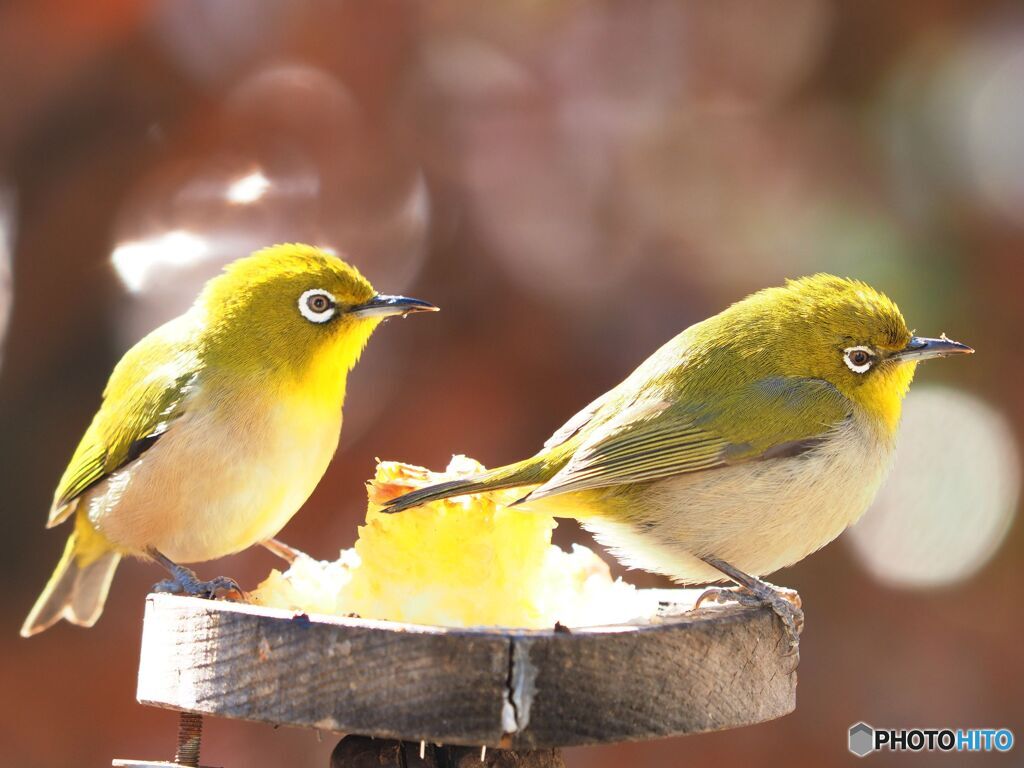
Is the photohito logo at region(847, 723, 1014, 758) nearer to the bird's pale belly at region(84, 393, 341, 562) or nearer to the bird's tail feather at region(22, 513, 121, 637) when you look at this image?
the bird's pale belly at region(84, 393, 341, 562)

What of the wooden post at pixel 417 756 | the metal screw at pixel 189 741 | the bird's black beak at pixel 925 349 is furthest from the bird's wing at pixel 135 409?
the bird's black beak at pixel 925 349

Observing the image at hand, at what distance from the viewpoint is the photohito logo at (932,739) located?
5492 mm

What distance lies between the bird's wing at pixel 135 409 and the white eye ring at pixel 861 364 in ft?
7.32

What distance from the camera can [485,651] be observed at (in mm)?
2439

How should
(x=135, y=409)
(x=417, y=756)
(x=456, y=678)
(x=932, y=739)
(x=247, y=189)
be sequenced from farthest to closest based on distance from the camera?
1. (x=247, y=189)
2. (x=932, y=739)
3. (x=135, y=409)
4. (x=417, y=756)
5. (x=456, y=678)

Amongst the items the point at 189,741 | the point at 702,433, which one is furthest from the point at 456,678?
the point at 702,433

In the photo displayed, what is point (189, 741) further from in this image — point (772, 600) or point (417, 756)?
point (772, 600)

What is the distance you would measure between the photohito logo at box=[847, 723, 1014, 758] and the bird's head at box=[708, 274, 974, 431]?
7.63ft

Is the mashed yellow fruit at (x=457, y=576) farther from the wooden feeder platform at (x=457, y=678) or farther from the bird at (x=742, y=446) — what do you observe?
the wooden feeder platform at (x=457, y=678)

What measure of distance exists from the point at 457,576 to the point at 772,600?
2.99ft

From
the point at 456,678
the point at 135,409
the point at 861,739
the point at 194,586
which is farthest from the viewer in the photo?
the point at 861,739

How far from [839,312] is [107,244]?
3836 mm

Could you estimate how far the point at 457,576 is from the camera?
3.30 meters

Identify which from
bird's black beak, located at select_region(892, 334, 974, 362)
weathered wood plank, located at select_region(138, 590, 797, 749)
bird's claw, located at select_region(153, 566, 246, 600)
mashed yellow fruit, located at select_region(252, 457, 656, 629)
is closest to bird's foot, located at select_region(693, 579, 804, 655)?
mashed yellow fruit, located at select_region(252, 457, 656, 629)
